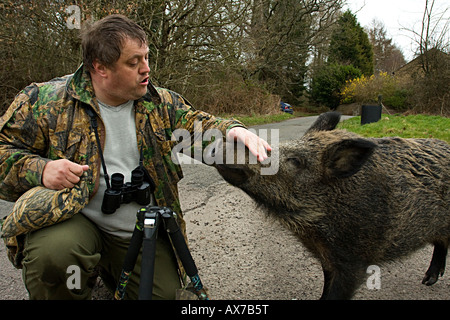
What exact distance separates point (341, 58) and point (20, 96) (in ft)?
123

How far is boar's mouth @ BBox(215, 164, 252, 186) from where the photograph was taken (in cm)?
222

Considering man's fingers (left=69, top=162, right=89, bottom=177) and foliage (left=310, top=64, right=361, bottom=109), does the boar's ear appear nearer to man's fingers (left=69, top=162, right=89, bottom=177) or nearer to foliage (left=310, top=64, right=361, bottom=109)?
man's fingers (left=69, top=162, right=89, bottom=177)

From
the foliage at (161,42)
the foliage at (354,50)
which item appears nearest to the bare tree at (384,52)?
the foliage at (354,50)

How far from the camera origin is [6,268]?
2799 millimetres

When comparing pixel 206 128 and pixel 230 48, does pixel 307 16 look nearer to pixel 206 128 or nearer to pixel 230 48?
pixel 230 48

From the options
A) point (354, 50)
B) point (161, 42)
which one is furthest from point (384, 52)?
point (161, 42)

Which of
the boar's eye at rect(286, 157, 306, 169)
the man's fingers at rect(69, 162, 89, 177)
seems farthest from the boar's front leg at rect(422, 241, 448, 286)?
the man's fingers at rect(69, 162, 89, 177)

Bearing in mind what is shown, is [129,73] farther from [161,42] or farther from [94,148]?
[161,42]

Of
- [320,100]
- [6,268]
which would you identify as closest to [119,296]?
[6,268]

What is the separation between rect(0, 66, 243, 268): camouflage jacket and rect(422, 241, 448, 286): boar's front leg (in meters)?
2.11

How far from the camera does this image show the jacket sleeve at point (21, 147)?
1.89 metres

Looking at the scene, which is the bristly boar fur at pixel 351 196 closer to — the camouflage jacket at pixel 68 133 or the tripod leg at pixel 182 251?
the camouflage jacket at pixel 68 133

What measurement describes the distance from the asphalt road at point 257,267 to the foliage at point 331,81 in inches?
1171

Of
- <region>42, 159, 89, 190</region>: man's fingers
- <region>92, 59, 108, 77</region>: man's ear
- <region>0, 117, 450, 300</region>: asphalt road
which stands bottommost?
<region>0, 117, 450, 300</region>: asphalt road
